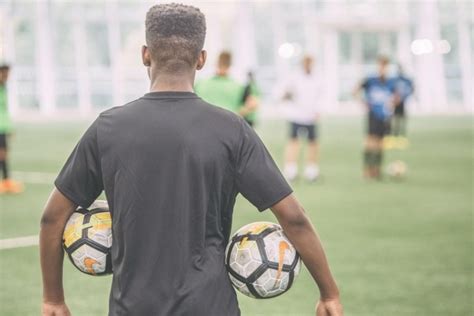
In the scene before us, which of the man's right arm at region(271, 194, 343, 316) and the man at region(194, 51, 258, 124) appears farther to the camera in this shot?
the man at region(194, 51, 258, 124)

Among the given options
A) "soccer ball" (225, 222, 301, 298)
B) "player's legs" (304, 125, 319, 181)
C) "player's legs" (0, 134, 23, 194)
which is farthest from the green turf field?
"soccer ball" (225, 222, 301, 298)

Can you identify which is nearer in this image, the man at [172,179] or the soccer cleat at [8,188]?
the man at [172,179]

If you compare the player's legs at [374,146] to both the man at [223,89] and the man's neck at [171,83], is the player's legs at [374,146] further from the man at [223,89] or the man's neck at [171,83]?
the man's neck at [171,83]

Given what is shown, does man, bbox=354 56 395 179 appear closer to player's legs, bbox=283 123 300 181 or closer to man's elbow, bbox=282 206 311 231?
player's legs, bbox=283 123 300 181

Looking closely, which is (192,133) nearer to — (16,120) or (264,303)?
(264,303)

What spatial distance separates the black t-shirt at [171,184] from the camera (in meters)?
2.82

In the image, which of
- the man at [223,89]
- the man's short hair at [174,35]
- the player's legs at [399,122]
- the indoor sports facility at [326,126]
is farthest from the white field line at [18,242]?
the player's legs at [399,122]

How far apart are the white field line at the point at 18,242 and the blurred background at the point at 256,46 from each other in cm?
3629

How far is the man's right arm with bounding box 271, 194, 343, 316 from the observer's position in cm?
294

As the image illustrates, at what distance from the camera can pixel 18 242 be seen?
9062mm

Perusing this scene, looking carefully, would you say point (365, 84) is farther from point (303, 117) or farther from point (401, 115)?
point (401, 115)

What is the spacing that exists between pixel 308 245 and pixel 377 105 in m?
12.5

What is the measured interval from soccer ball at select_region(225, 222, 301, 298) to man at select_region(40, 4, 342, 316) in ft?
0.66

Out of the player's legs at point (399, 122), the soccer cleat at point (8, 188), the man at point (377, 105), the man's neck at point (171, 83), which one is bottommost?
the player's legs at point (399, 122)
